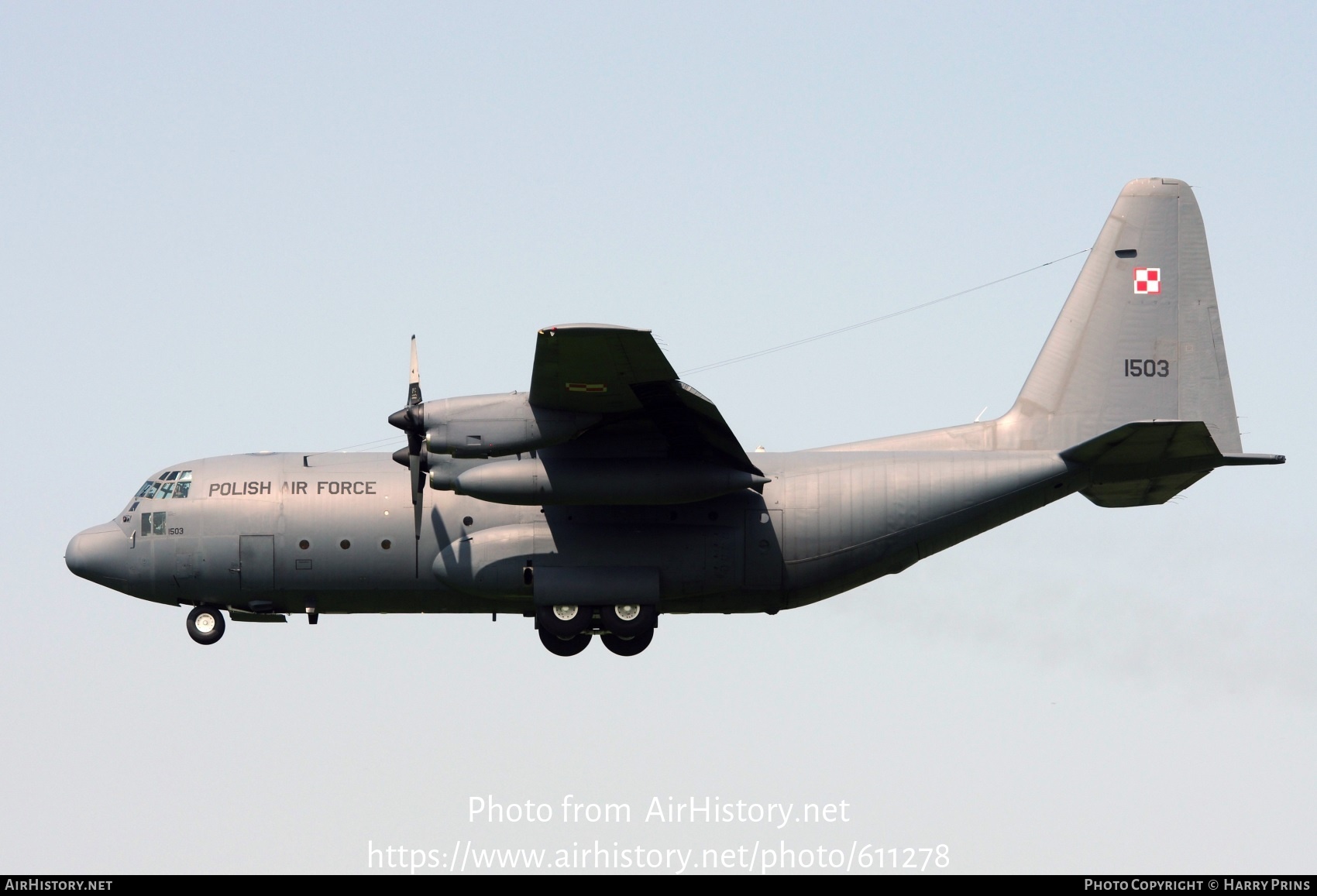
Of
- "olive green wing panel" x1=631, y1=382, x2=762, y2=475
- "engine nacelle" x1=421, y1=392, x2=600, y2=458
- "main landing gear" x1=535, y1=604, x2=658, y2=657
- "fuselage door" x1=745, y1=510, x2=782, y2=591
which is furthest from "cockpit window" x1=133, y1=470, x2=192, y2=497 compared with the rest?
"fuselage door" x1=745, y1=510, x2=782, y2=591

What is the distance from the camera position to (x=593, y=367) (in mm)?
19562

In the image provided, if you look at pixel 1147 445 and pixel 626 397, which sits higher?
pixel 626 397

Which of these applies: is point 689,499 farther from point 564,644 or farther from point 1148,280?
point 1148,280

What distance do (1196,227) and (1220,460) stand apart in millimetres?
3560

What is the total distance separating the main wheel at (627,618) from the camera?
22.6 metres

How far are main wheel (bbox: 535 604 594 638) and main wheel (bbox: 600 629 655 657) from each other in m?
0.49

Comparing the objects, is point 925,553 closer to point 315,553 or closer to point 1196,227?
point 1196,227

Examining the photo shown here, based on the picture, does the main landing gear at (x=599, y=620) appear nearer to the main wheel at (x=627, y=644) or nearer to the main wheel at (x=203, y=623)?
the main wheel at (x=627, y=644)

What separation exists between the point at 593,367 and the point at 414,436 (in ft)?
10.7

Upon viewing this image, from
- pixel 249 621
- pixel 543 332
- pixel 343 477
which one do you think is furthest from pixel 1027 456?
pixel 249 621

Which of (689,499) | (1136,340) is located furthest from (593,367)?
(1136,340)

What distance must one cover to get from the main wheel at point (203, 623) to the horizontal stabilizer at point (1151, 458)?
12.0m

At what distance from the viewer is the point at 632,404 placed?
20625 millimetres

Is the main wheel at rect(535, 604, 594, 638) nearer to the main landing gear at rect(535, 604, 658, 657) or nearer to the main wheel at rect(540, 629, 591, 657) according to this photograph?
the main landing gear at rect(535, 604, 658, 657)
